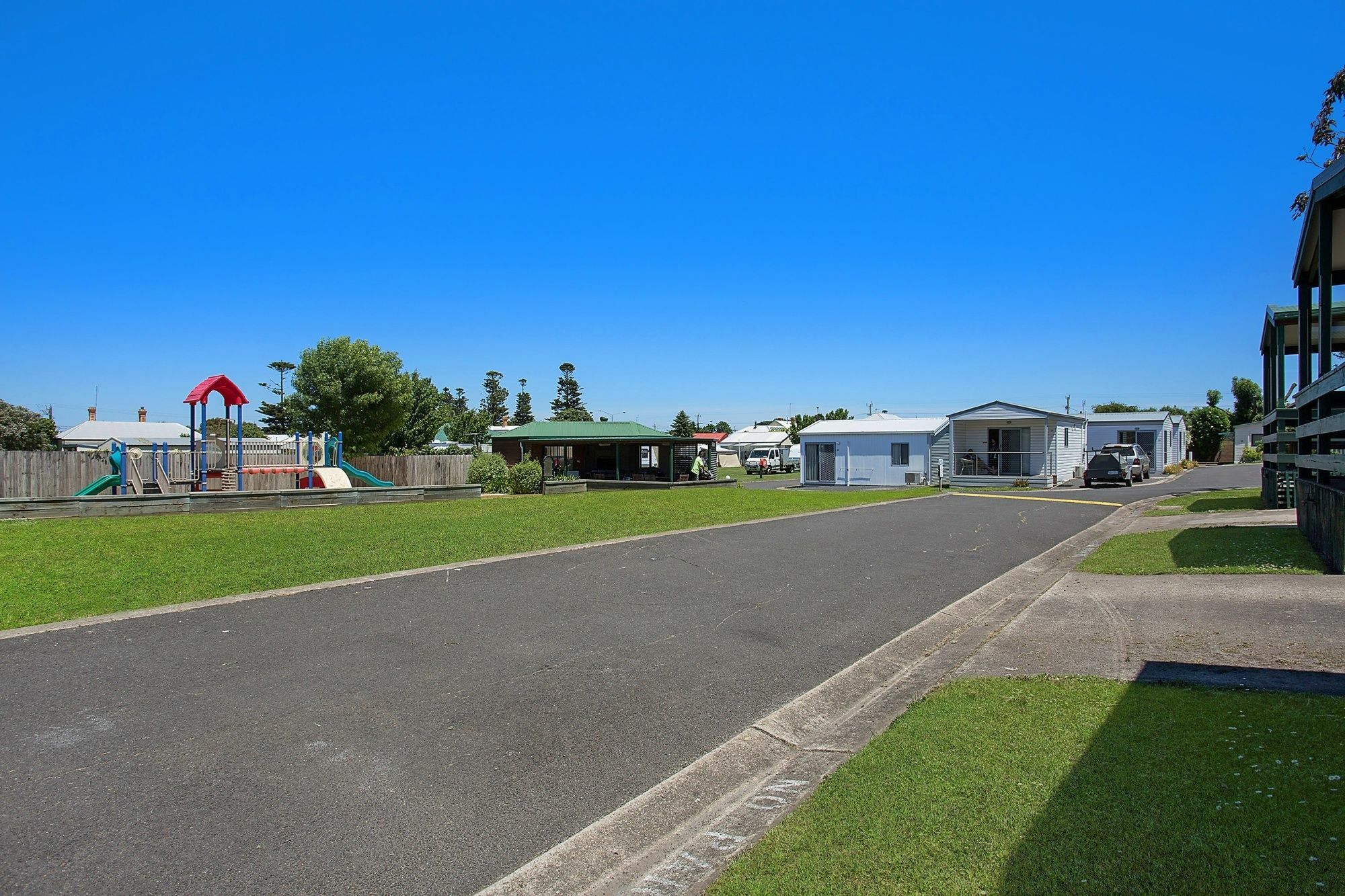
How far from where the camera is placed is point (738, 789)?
13.5 ft

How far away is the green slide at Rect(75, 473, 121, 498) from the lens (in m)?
20.5

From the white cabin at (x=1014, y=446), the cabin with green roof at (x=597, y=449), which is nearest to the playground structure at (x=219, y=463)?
the cabin with green roof at (x=597, y=449)

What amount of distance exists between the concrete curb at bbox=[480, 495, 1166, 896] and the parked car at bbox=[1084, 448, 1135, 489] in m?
29.0

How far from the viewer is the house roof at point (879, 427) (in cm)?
3744

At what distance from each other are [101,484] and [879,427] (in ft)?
103

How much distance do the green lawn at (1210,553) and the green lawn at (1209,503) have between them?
495 centimetres

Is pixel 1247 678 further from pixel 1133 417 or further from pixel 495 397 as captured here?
pixel 495 397

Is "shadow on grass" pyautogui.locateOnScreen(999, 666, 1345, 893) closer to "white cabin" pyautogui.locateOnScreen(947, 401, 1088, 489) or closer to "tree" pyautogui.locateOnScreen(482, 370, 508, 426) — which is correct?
"white cabin" pyautogui.locateOnScreen(947, 401, 1088, 489)

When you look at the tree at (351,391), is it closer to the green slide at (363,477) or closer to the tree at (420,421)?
the tree at (420,421)

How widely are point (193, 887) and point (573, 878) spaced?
4.93 ft

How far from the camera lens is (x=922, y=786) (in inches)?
146

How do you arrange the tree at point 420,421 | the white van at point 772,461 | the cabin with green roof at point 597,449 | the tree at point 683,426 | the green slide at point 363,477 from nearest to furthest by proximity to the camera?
1. the green slide at point 363,477
2. the cabin with green roof at point 597,449
3. the tree at point 420,421
4. the white van at point 772,461
5. the tree at point 683,426

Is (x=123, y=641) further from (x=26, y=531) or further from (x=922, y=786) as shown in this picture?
(x=26, y=531)

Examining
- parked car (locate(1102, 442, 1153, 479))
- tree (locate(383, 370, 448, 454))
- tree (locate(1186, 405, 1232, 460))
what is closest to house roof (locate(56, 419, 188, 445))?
tree (locate(383, 370, 448, 454))
